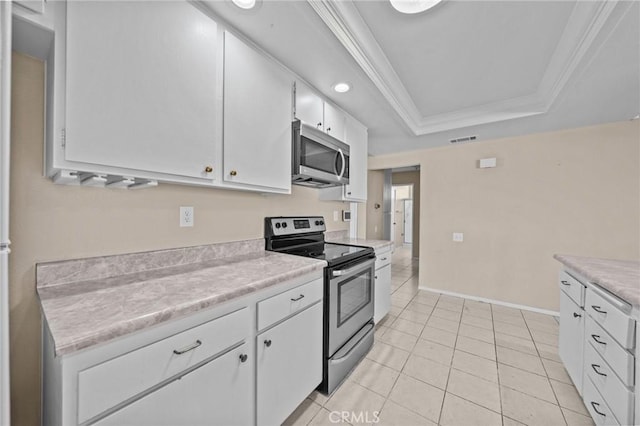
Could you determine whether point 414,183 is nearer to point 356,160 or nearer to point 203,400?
point 356,160

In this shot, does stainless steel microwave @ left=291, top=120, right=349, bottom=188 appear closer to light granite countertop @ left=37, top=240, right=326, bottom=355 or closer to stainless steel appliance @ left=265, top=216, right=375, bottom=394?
stainless steel appliance @ left=265, top=216, right=375, bottom=394

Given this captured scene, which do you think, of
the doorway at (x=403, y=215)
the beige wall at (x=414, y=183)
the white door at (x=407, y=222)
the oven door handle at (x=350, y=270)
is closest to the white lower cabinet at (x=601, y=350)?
the oven door handle at (x=350, y=270)

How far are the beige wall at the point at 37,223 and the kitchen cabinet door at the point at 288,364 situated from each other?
837 mm

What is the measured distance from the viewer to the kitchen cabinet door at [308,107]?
6.25 ft

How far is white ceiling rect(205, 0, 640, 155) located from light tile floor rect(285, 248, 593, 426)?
2.29m

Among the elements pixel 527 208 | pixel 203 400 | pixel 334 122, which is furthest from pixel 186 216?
pixel 527 208

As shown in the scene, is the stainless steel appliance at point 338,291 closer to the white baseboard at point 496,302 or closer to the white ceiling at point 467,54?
the white ceiling at point 467,54

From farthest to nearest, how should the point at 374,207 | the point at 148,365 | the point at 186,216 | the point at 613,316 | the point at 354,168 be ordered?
the point at 374,207 → the point at 354,168 → the point at 186,216 → the point at 613,316 → the point at 148,365

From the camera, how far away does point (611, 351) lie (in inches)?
46.7

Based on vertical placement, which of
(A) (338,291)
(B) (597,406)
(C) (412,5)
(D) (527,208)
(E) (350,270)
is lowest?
(B) (597,406)

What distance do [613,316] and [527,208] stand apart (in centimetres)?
246

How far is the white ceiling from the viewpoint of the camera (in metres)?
1.38

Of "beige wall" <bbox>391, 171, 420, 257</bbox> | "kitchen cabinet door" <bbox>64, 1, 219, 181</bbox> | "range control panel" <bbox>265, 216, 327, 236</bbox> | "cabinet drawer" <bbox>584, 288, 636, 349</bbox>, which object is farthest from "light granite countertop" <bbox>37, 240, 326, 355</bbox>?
"beige wall" <bbox>391, 171, 420, 257</bbox>

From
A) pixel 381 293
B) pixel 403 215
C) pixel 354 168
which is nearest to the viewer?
pixel 381 293
